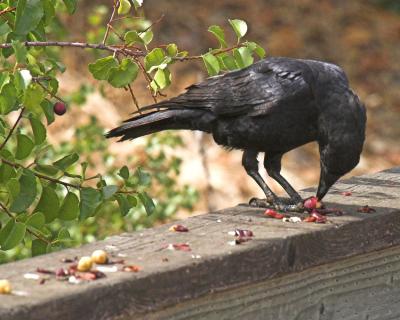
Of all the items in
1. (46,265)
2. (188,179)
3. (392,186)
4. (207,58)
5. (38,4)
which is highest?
(38,4)

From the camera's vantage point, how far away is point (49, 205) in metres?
3.02

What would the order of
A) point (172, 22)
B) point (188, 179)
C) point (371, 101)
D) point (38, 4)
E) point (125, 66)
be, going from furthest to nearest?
point (172, 22)
point (371, 101)
point (188, 179)
point (125, 66)
point (38, 4)

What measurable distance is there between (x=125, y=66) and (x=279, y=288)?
856mm

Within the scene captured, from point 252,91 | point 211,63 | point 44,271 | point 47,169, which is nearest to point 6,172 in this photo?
point 47,169

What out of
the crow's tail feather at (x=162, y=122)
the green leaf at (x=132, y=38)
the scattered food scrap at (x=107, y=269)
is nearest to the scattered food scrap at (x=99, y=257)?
the scattered food scrap at (x=107, y=269)

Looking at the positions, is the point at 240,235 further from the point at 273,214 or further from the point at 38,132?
the point at 38,132

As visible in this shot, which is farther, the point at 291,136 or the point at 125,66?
the point at 291,136

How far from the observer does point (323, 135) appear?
3539 mm

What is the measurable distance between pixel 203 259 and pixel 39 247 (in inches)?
32.9

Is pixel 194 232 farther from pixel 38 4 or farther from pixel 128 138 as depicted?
pixel 128 138

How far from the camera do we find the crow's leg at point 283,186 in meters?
3.37

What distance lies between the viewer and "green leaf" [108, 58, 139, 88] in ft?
10.2

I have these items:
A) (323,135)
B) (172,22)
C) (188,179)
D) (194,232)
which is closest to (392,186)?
(323,135)

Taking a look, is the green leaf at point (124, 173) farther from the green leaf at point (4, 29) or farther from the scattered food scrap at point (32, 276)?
the scattered food scrap at point (32, 276)
